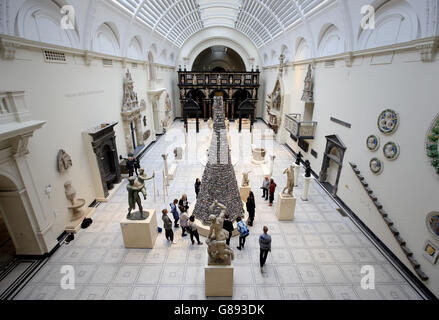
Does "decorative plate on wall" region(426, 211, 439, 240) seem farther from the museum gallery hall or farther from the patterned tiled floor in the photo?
the patterned tiled floor

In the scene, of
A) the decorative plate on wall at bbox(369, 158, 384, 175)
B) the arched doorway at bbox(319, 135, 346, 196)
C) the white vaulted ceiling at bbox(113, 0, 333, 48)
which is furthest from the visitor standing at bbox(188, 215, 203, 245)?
the white vaulted ceiling at bbox(113, 0, 333, 48)

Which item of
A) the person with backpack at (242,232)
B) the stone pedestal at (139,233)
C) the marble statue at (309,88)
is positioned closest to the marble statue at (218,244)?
the person with backpack at (242,232)

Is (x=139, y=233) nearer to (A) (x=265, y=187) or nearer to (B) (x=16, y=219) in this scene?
(B) (x=16, y=219)

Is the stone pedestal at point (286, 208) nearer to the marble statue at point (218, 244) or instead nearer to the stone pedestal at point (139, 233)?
the marble statue at point (218, 244)

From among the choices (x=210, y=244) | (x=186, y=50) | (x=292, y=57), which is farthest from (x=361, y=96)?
(x=186, y=50)

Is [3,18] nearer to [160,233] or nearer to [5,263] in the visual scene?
[5,263]

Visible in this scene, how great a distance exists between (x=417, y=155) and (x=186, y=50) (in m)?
25.0

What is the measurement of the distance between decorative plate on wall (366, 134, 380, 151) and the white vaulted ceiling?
6091mm

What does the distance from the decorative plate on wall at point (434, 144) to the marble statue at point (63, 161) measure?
404 inches

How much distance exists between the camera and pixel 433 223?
5.22 metres

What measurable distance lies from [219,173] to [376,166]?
5.24 m

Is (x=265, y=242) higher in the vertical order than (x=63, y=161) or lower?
lower

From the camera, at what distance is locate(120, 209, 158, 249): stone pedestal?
21.2 ft

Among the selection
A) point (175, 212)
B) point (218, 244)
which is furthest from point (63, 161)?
point (218, 244)
